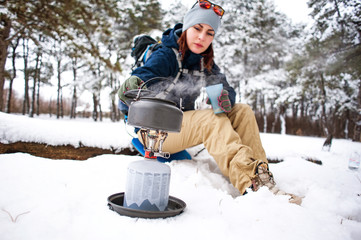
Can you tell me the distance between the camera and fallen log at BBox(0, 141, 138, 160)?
1.97 meters

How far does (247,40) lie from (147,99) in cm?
1488

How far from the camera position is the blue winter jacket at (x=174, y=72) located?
1.78m

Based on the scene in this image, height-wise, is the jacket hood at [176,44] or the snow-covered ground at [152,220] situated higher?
the jacket hood at [176,44]

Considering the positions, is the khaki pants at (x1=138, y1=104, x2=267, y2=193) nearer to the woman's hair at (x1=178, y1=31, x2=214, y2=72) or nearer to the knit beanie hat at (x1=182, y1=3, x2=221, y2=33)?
the woman's hair at (x1=178, y1=31, x2=214, y2=72)

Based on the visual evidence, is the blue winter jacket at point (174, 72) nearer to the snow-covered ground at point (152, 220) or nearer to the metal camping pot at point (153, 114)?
the metal camping pot at point (153, 114)

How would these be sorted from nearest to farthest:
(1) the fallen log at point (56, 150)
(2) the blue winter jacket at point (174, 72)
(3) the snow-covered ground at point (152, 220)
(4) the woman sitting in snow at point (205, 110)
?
(3) the snow-covered ground at point (152, 220), (4) the woman sitting in snow at point (205, 110), (2) the blue winter jacket at point (174, 72), (1) the fallen log at point (56, 150)

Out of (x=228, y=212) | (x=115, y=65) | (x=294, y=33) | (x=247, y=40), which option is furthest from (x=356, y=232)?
(x=294, y=33)

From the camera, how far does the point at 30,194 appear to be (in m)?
1.12

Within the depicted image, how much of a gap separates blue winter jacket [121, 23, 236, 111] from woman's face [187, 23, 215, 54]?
111mm

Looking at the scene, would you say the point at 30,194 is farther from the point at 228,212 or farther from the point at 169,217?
the point at 228,212

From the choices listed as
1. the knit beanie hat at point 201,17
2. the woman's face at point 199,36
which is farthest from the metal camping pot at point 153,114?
the knit beanie hat at point 201,17

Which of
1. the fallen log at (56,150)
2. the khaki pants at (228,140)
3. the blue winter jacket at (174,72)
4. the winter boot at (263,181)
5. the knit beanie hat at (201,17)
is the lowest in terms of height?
the fallen log at (56,150)

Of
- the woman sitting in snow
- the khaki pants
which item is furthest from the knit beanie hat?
the khaki pants

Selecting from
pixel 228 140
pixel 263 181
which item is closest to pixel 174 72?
pixel 228 140
